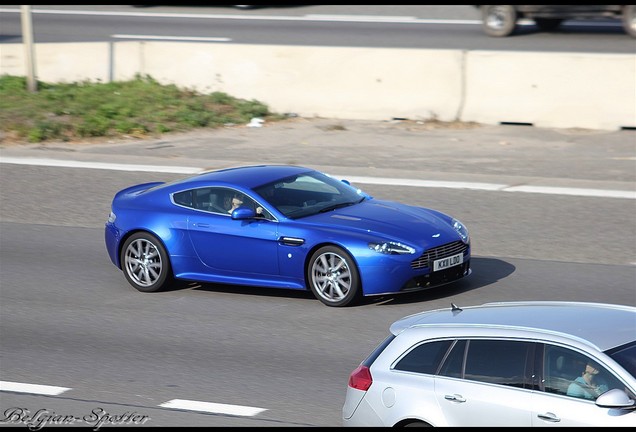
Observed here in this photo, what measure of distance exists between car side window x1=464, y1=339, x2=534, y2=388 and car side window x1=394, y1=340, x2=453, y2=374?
0.20 metres

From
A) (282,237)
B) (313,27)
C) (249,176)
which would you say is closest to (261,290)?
(282,237)

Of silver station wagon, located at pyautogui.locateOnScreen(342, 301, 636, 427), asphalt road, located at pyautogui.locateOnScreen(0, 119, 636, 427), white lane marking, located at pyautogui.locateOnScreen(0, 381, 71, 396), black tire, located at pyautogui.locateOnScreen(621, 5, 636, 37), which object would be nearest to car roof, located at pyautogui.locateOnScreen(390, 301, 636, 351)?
silver station wagon, located at pyautogui.locateOnScreen(342, 301, 636, 427)

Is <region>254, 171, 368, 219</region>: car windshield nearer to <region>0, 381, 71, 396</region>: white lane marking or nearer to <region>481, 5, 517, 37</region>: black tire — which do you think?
<region>0, 381, 71, 396</region>: white lane marking

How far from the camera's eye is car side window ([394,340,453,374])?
7.10 metres

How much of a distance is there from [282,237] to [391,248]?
51.0 inches

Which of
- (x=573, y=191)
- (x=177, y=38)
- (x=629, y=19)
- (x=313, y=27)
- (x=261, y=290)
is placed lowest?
(x=261, y=290)

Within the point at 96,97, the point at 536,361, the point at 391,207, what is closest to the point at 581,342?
the point at 536,361

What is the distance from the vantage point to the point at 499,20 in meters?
28.7

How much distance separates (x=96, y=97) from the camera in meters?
24.5

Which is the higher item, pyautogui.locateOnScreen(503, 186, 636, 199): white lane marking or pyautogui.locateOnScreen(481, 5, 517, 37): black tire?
pyautogui.locateOnScreen(481, 5, 517, 37): black tire

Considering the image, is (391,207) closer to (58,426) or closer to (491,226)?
(491,226)

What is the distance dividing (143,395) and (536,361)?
13.2 ft

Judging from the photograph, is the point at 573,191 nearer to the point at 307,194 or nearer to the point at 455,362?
the point at 307,194

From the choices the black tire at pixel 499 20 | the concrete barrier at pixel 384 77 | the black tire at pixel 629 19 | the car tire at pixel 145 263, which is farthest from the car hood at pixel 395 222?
the black tire at pixel 499 20
